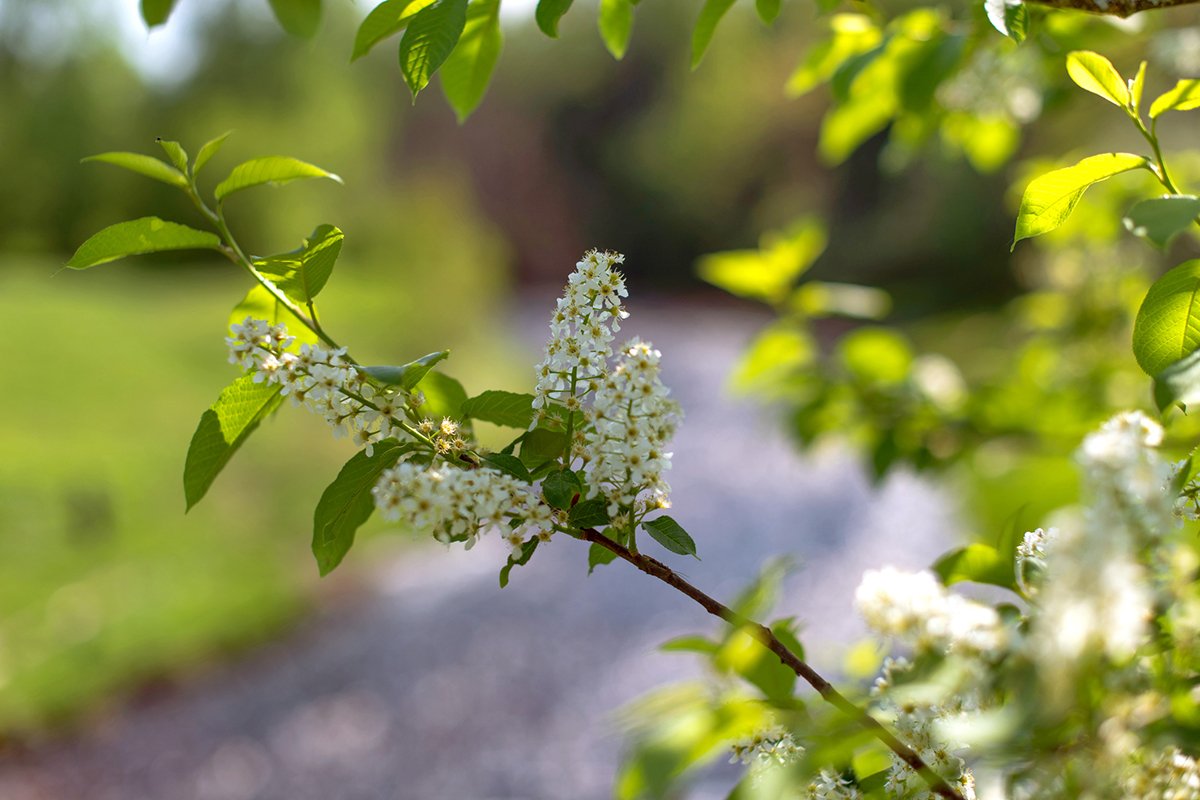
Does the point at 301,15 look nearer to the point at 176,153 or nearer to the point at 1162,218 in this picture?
the point at 176,153

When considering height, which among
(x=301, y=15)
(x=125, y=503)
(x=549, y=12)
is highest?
(x=125, y=503)

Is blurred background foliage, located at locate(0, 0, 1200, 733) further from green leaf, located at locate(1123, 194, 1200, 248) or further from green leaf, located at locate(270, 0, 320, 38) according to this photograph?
green leaf, located at locate(1123, 194, 1200, 248)

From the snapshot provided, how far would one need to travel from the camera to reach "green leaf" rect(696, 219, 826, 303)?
1167 mm

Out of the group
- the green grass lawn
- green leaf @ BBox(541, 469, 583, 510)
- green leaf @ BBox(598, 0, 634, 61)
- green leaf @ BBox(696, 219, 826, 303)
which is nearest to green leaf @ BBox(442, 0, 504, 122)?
green leaf @ BBox(598, 0, 634, 61)

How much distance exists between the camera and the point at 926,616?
352 mm

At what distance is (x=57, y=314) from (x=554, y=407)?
703 centimetres

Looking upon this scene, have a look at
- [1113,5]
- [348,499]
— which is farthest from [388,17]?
[1113,5]

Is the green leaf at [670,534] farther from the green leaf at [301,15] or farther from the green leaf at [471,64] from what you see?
the green leaf at [301,15]

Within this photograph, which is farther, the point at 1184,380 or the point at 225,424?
the point at 225,424

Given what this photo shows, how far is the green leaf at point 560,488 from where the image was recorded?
1.39ft

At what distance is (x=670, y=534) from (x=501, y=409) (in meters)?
0.10

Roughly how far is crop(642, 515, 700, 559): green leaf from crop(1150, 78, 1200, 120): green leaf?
0.29 meters

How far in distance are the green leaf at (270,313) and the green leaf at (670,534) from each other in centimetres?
20

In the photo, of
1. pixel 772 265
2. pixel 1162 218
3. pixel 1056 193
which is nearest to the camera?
pixel 1162 218
